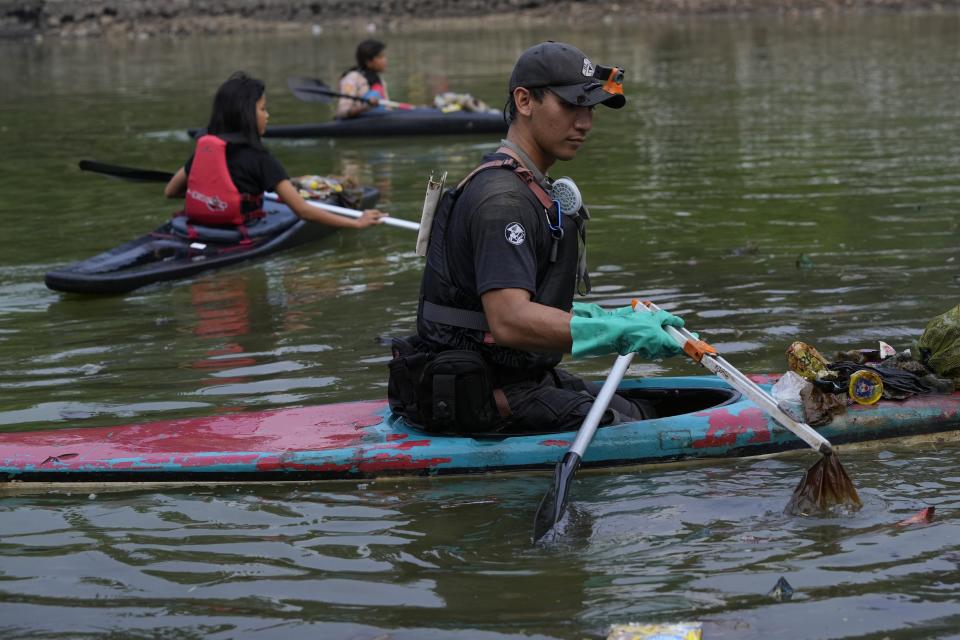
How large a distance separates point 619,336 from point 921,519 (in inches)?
48.6

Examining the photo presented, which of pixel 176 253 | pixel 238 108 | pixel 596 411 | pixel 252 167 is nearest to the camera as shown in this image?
pixel 596 411

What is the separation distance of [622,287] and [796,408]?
10.8 ft

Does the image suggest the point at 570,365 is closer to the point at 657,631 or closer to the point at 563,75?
the point at 563,75

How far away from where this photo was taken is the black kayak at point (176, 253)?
880 centimetres

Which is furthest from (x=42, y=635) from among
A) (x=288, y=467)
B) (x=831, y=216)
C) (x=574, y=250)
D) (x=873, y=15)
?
(x=873, y=15)

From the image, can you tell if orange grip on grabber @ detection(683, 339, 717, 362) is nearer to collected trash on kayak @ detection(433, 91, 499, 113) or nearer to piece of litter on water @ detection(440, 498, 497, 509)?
piece of litter on water @ detection(440, 498, 497, 509)

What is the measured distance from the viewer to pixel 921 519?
182 inches

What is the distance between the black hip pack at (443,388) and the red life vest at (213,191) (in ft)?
14.2

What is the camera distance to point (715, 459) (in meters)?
5.33

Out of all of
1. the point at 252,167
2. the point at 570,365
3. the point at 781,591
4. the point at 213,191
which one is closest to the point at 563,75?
the point at 781,591

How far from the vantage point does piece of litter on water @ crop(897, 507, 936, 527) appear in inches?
181

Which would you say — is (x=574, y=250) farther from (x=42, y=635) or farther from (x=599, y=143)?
(x=599, y=143)

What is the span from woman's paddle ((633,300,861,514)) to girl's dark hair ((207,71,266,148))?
4967 millimetres

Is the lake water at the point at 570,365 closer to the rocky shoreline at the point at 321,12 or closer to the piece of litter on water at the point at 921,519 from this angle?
the piece of litter on water at the point at 921,519
